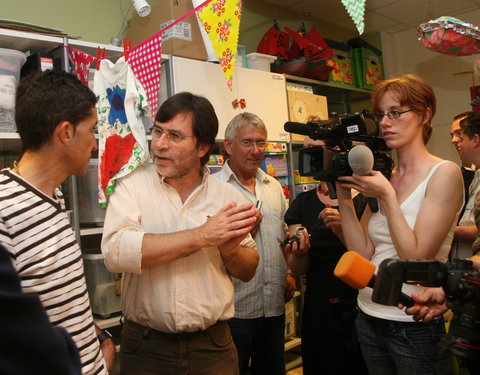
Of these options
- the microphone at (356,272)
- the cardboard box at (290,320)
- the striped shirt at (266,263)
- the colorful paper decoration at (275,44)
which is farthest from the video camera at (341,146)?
the colorful paper decoration at (275,44)

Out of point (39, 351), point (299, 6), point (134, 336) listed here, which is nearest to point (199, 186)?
point (134, 336)

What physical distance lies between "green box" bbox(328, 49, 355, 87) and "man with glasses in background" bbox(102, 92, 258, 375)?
251 cm

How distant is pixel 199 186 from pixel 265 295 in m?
0.83

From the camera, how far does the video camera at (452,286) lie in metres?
0.80

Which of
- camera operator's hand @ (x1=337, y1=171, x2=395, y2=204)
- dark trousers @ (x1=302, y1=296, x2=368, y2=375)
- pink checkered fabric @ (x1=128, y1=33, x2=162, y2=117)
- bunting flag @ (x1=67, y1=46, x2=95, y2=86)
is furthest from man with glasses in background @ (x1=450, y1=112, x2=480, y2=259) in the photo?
bunting flag @ (x1=67, y1=46, x2=95, y2=86)

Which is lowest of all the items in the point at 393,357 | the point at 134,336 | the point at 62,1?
the point at 393,357

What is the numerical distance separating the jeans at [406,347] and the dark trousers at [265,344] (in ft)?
2.39

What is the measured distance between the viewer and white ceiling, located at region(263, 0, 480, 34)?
3947 mm

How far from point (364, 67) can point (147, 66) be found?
8.53ft

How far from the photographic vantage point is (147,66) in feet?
6.82

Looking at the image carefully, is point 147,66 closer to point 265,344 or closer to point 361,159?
point 361,159

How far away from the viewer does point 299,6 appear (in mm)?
3949

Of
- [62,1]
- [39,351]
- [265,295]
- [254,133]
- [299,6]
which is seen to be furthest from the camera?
[299,6]

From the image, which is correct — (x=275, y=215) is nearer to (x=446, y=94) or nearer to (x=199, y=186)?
(x=199, y=186)
